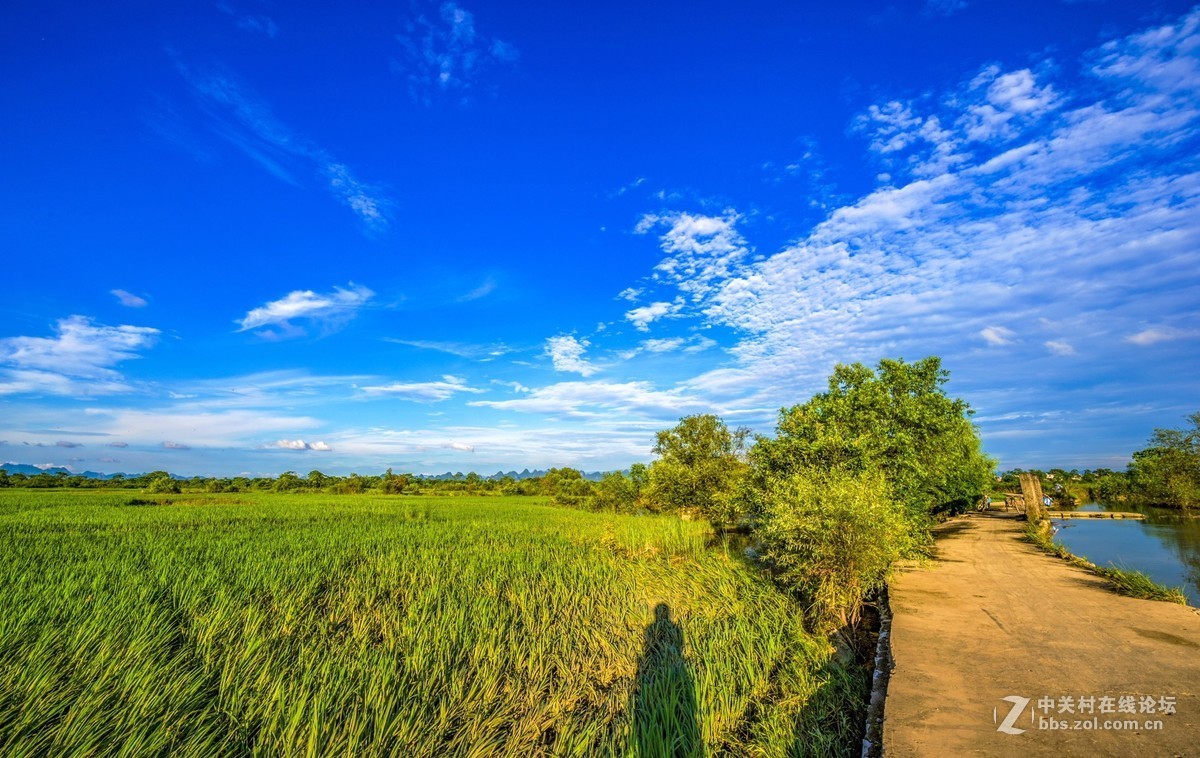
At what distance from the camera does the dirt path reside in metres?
4.95

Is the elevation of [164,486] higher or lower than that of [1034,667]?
higher

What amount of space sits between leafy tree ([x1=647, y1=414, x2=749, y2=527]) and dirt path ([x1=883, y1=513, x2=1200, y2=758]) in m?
17.4

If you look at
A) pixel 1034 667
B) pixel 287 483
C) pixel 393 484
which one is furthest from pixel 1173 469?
pixel 287 483

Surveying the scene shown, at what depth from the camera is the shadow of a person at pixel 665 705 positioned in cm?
570

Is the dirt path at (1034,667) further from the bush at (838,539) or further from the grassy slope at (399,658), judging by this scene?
the grassy slope at (399,658)

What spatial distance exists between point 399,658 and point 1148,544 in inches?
1232

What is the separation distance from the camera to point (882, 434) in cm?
1546

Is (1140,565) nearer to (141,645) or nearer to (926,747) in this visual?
(926,747)

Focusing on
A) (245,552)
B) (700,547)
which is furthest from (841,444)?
(245,552)

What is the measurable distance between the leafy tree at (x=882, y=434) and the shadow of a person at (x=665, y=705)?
6.41m

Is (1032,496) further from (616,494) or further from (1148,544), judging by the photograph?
(616,494)
